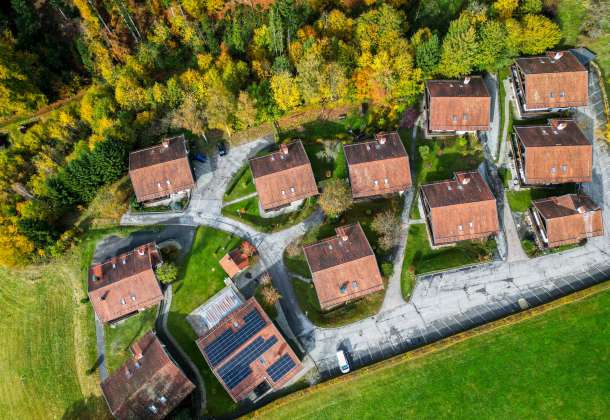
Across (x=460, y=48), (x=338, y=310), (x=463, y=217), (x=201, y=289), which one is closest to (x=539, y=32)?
(x=460, y=48)

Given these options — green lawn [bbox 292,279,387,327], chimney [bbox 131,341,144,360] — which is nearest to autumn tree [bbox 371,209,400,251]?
green lawn [bbox 292,279,387,327]

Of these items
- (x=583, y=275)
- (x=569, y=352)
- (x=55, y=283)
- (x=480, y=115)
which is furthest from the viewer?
(x=55, y=283)

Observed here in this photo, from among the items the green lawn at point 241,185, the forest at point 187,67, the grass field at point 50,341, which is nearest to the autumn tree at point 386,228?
the forest at point 187,67

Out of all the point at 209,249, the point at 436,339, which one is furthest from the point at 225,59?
the point at 436,339

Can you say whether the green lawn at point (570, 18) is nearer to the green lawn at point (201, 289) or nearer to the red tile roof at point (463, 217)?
the red tile roof at point (463, 217)

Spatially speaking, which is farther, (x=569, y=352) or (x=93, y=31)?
(x=93, y=31)

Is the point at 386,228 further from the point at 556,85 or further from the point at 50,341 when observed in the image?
the point at 50,341

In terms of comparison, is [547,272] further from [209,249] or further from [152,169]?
[152,169]
